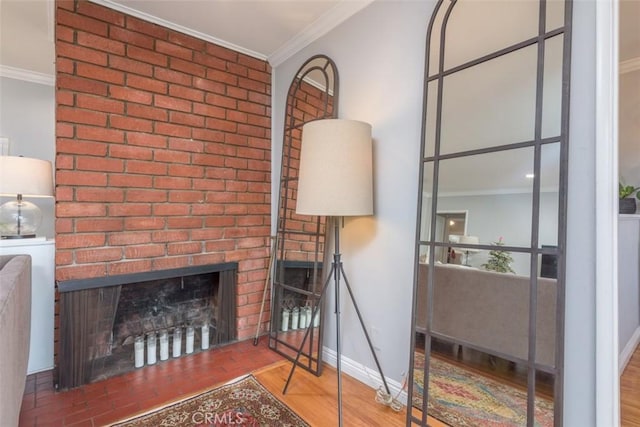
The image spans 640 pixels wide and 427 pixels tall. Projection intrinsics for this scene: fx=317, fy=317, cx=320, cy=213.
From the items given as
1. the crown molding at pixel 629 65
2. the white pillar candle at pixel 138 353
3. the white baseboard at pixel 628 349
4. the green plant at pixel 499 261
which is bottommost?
the white pillar candle at pixel 138 353

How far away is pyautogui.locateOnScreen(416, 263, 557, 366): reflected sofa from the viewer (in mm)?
1271

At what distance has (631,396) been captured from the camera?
1.41 meters

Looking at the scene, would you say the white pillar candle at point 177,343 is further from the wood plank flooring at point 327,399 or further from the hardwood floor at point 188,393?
the wood plank flooring at point 327,399

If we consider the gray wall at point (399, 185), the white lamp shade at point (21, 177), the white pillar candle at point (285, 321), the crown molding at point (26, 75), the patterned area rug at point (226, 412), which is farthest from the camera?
the crown molding at point (26, 75)

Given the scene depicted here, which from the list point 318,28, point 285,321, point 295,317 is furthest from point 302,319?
point 318,28

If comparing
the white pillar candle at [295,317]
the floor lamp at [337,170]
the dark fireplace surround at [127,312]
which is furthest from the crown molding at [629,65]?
the dark fireplace surround at [127,312]

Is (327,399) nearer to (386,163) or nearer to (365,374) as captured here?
(365,374)

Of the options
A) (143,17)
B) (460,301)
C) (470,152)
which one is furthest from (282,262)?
(143,17)

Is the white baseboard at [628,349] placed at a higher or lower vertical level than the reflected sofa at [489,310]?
lower

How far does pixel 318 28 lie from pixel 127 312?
2566 mm

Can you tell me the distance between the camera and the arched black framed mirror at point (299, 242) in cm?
232

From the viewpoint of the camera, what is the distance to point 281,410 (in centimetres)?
178

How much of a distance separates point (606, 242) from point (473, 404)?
938mm

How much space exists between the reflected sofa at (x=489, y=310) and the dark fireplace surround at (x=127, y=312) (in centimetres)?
172
